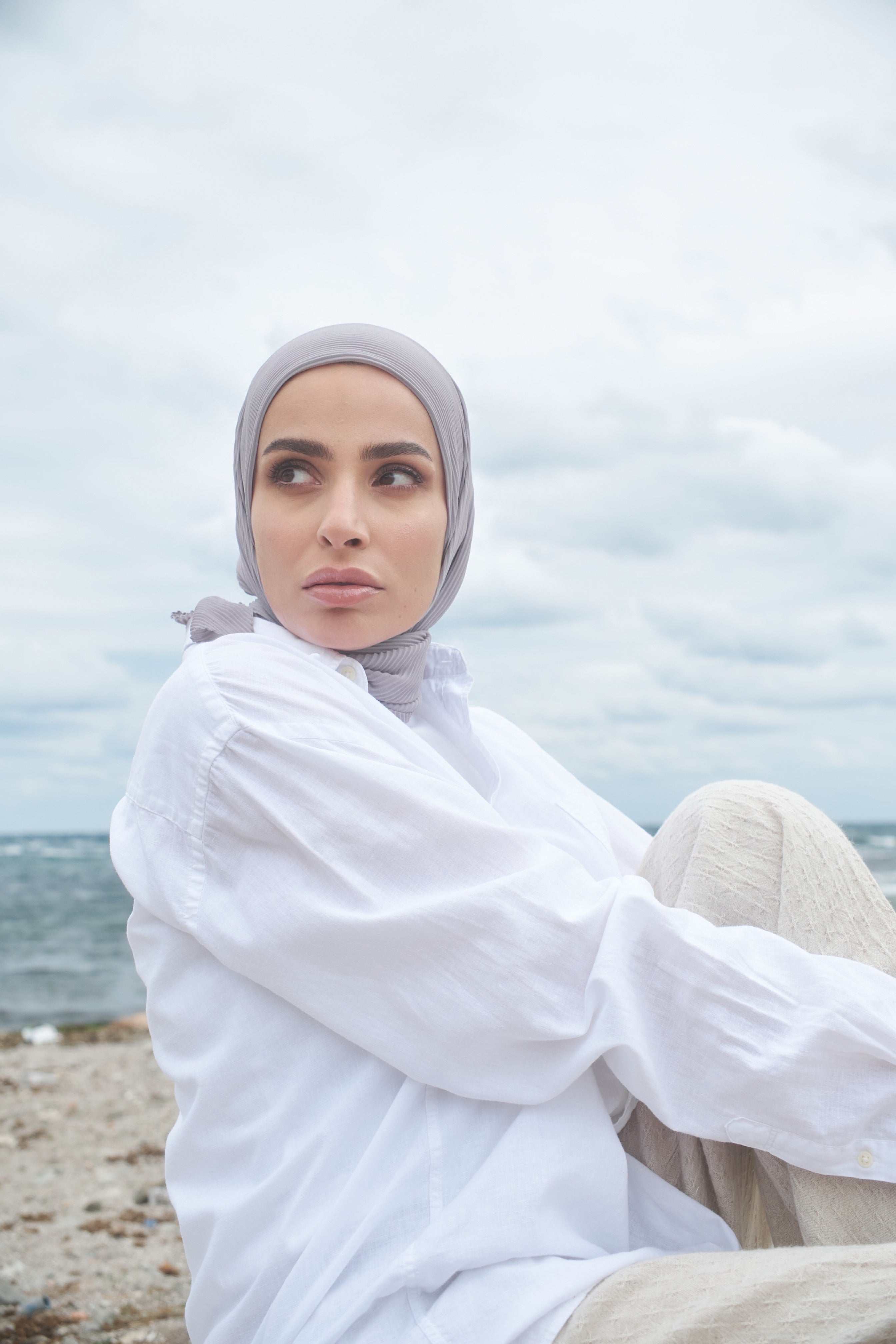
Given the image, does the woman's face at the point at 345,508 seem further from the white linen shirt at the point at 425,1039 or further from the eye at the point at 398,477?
the white linen shirt at the point at 425,1039

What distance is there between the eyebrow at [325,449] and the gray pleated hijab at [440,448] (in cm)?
16

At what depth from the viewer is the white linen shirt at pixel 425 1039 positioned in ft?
5.74

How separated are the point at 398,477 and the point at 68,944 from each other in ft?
58.6

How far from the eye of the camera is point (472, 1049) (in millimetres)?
1774

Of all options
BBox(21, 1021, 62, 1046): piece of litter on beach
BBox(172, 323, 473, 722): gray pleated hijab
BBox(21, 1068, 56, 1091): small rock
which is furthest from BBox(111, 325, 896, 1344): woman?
BBox(21, 1021, 62, 1046): piece of litter on beach

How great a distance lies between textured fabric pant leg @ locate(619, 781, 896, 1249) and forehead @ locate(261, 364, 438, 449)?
1.00 metres

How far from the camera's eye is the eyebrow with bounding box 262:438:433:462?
2311mm

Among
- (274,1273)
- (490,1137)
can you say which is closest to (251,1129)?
(274,1273)

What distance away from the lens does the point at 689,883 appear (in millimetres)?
Result: 2086

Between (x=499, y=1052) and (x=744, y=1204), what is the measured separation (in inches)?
25.7

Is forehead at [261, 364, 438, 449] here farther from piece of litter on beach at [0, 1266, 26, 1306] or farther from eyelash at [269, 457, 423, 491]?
piece of litter on beach at [0, 1266, 26, 1306]

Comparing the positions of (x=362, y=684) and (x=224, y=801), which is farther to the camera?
(x=362, y=684)

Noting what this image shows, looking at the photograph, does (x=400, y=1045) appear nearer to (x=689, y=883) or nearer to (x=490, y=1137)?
(x=490, y=1137)

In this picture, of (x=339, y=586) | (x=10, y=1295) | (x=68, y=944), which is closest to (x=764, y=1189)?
(x=339, y=586)
